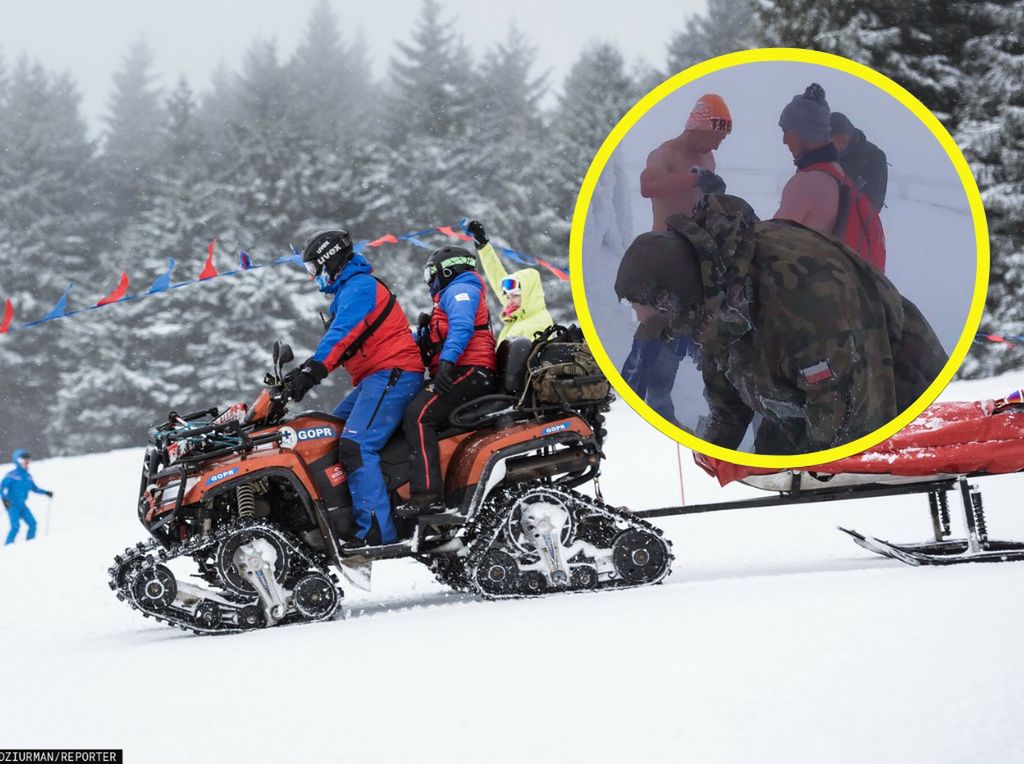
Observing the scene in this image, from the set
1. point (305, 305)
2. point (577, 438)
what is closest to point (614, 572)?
point (577, 438)

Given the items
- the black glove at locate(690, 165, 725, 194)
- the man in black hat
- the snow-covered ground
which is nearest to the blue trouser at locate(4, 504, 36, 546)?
the snow-covered ground

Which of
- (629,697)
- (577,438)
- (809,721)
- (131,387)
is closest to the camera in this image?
(809,721)

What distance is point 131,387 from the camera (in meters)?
35.3

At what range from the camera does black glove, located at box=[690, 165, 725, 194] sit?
4.66 m

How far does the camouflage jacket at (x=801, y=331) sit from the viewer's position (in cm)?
462

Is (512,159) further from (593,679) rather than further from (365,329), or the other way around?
(593,679)

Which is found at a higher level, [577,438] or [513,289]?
[513,289]

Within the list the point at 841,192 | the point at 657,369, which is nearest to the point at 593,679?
the point at 657,369

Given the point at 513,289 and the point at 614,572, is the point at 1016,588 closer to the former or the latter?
the point at 614,572

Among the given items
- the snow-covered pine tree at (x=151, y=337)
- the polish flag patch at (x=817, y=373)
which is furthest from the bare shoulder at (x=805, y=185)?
the snow-covered pine tree at (x=151, y=337)

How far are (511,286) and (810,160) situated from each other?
3.54 meters

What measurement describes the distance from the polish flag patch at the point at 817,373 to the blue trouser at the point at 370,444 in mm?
2385

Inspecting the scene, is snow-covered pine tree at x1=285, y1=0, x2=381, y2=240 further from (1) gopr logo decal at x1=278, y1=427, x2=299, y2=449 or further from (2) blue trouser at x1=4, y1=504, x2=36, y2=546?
(1) gopr logo decal at x1=278, y1=427, x2=299, y2=449

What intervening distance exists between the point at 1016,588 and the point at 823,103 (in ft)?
6.86
